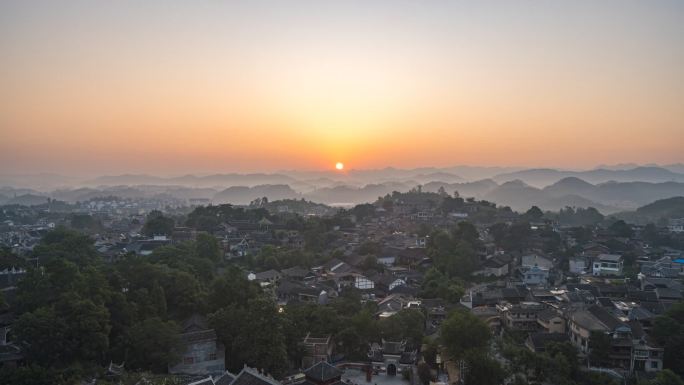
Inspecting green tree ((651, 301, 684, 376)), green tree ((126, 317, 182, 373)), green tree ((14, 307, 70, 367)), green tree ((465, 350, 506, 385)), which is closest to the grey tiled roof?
green tree ((465, 350, 506, 385))

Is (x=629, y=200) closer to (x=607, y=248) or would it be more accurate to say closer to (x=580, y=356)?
(x=607, y=248)

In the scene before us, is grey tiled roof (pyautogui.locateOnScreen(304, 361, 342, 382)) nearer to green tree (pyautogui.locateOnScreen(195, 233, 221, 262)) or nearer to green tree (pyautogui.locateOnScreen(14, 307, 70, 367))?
green tree (pyautogui.locateOnScreen(14, 307, 70, 367))

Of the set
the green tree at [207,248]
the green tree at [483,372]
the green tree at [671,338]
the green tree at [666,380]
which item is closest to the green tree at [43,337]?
the green tree at [483,372]

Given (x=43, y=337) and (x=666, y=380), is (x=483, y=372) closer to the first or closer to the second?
(x=666, y=380)

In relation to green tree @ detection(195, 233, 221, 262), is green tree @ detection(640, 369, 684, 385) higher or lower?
lower

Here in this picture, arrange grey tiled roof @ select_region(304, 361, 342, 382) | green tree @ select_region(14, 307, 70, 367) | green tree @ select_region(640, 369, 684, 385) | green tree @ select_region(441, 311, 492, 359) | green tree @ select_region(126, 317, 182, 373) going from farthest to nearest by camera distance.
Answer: green tree @ select_region(441, 311, 492, 359) < green tree @ select_region(640, 369, 684, 385) < green tree @ select_region(126, 317, 182, 373) < grey tiled roof @ select_region(304, 361, 342, 382) < green tree @ select_region(14, 307, 70, 367)

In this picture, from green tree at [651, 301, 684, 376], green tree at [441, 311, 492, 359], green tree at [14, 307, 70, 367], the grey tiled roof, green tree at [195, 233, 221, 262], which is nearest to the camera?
green tree at [14, 307, 70, 367]

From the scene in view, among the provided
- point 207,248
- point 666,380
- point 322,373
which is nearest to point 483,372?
point 322,373

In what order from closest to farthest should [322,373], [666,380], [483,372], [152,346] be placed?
[322,373] → [152,346] → [483,372] → [666,380]

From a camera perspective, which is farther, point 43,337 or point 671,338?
point 671,338

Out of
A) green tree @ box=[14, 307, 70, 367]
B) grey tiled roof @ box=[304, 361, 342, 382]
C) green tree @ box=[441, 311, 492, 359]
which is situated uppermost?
green tree @ box=[14, 307, 70, 367]

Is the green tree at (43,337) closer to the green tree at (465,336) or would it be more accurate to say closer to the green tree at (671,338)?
the green tree at (465,336)

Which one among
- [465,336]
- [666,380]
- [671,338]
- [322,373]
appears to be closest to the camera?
[322,373]

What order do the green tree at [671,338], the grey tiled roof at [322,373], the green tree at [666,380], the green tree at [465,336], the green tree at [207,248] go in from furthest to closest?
the green tree at [207,248], the green tree at [671,338], the green tree at [465,336], the green tree at [666,380], the grey tiled roof at [322,373]
